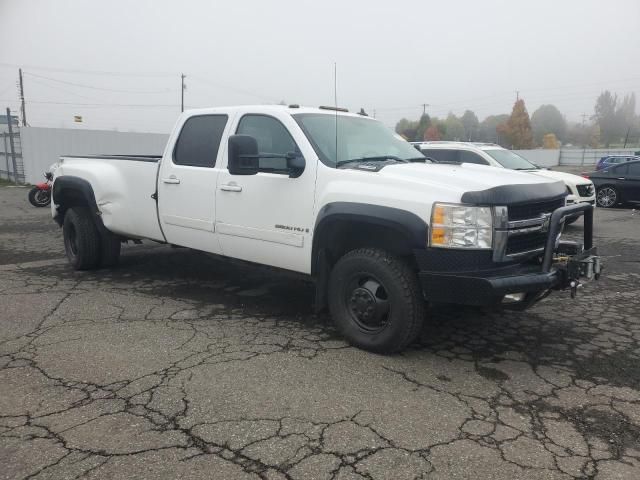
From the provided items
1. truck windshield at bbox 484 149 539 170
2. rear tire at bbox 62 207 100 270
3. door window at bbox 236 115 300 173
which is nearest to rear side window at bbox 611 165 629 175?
truck windshield at bbox 484 149 539 170

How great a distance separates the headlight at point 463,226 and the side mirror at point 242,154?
5.12 ft

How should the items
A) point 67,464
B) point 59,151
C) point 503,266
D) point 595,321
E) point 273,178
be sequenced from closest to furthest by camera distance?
point 67,464, point 503,266, point 273,178, point 595,321, point 59,151

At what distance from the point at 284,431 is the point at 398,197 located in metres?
1.78

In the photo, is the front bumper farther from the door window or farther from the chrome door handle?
the chrome door handle

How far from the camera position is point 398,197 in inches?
149

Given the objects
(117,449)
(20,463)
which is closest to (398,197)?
(117,449)

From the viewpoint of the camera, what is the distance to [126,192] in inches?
238

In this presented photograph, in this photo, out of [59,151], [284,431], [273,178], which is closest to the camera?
[284,431]

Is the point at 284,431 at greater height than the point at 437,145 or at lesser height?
lesser

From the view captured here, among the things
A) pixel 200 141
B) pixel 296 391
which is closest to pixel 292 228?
pixel 296 391

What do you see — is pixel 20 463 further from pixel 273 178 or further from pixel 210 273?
pixel 210 273

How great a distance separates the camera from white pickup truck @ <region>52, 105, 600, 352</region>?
363 cm

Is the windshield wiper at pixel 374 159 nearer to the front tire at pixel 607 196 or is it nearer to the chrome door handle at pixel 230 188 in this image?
the chrome door handle at pixel 230 188

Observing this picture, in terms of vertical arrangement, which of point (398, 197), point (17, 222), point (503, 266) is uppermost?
point (398, 197)
